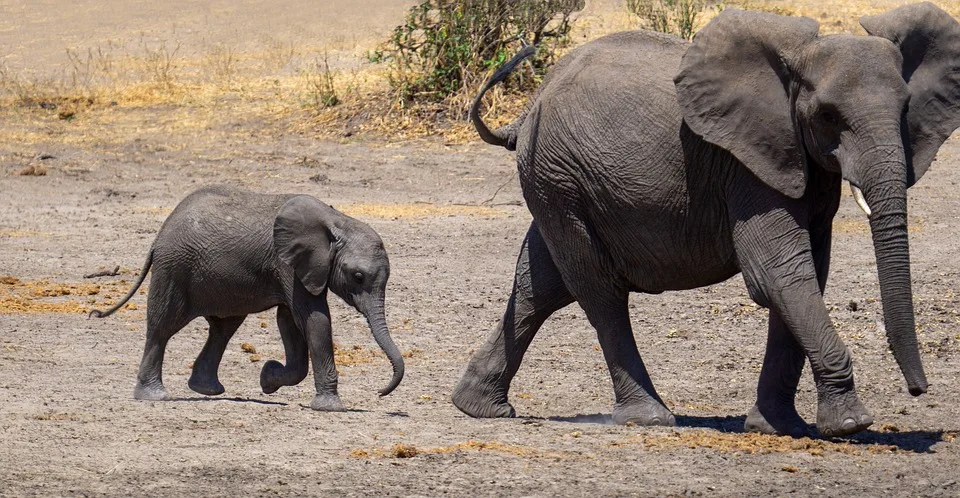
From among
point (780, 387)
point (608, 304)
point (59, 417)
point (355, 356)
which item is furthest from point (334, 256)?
point (780, 387)

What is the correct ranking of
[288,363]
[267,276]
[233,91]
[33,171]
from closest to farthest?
[267,276]
[288,363]
[33,171]
[233,91]

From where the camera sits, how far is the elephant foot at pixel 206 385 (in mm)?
8633

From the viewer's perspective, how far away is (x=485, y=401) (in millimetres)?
8055

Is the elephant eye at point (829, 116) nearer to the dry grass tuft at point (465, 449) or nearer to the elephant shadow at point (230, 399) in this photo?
the dry grass tuft at point (465, 449)

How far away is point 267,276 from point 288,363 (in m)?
0.48

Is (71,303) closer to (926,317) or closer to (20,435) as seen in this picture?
(20,435)

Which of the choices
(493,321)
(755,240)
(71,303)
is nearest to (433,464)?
(755,240)

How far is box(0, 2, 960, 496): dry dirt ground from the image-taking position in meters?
6.16

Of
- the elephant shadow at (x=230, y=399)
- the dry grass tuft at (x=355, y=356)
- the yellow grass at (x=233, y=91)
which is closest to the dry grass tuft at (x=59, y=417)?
the elephant shadow at (x=230, y=399)

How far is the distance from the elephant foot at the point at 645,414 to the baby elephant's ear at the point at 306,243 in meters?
1.66

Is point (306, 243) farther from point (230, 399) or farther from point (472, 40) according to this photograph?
point (472, 40)

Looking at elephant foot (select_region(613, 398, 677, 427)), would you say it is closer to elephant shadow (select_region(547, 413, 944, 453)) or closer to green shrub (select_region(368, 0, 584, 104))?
elephant shadow (select_region(547, 413, 944, 453))

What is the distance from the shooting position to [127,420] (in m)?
7.24

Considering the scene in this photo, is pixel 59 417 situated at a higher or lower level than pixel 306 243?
lower
